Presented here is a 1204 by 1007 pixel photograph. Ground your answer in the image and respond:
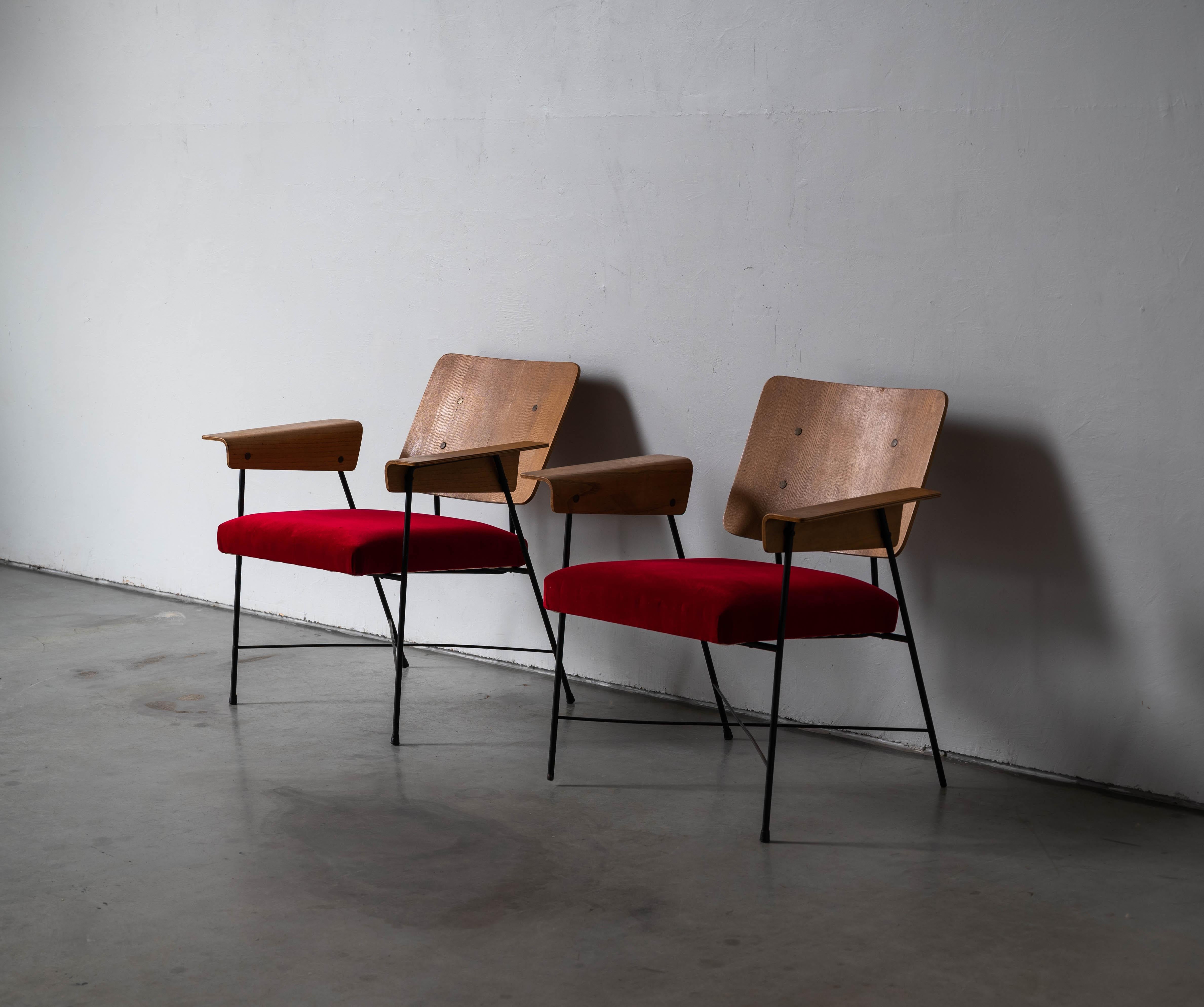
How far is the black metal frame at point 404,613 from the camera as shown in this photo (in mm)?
3088

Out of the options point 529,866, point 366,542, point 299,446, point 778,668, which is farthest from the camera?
point 299,446

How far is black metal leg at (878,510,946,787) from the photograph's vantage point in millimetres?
2719

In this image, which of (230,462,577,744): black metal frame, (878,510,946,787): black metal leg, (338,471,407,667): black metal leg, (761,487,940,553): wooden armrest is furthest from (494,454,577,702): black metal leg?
(878,510,946,787): black metal leg

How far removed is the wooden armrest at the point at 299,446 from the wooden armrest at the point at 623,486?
735 mm

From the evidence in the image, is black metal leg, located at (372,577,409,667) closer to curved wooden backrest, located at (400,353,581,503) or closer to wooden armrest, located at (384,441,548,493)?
curved wooden backrest, located at (400,353,581,503)

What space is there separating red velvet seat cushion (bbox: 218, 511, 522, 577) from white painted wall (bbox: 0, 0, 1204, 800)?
1.98ft

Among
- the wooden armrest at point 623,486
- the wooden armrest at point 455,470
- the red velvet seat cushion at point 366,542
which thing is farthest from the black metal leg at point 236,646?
the wooden armrest at point 623,486

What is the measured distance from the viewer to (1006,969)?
205 centimetres

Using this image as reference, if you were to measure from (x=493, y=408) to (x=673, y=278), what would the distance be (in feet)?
2.09

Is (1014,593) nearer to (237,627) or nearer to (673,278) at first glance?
(673,278)

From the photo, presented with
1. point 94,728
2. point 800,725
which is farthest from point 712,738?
point 94,728

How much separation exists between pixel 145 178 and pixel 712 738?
3069 millimetres

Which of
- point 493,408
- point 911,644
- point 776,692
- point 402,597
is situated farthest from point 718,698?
point 493,408

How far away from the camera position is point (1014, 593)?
305 centimetres
